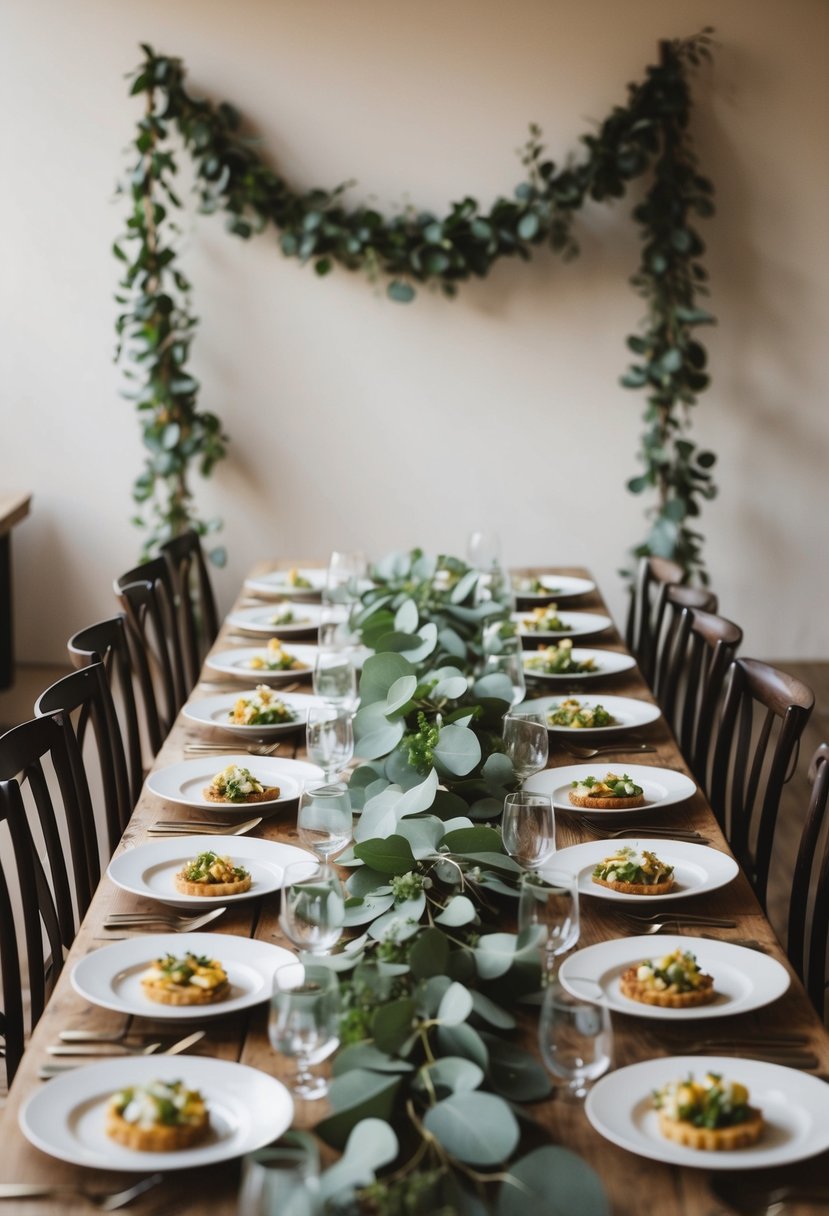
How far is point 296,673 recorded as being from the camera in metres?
2.88

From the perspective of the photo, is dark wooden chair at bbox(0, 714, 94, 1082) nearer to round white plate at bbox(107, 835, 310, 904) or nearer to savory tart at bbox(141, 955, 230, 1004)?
round white plate at bbox(107, 835, 310, 904)

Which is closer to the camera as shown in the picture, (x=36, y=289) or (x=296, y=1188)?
(x=296, y=1188)

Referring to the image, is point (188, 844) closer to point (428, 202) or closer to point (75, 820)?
point (75, 820)

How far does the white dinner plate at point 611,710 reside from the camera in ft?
8.21

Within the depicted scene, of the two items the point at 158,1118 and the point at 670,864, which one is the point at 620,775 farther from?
the point at 158,1118

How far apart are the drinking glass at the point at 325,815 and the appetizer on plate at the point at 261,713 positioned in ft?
2.70

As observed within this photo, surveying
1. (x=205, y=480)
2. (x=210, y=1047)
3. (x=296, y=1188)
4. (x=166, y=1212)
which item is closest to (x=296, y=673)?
(x=210, y=1047)

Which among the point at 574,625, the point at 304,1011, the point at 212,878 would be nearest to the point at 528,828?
the point at 212,878

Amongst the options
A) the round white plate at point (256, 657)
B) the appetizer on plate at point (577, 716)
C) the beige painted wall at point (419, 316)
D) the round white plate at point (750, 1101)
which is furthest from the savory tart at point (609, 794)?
the beige painted wall at point (419, 316)

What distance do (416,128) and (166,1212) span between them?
15.6 ft

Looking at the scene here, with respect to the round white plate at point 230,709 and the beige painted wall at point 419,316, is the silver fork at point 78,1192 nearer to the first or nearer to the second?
the round white plate at point 230,709

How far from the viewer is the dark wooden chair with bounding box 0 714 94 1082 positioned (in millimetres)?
1818

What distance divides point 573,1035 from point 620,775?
42.5 inches

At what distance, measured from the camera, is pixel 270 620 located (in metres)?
3.43
